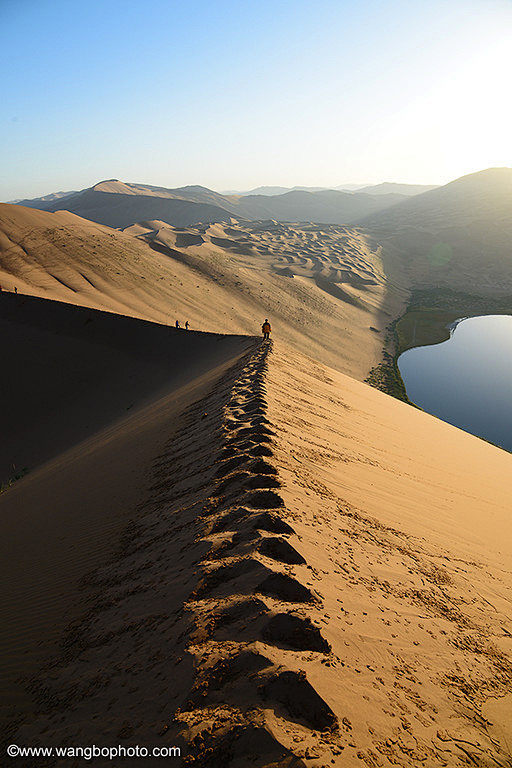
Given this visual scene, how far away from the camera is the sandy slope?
2.47 metres

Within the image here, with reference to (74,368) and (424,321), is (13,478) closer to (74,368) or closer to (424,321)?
(74,368)

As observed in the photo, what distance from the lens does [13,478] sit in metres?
10.5

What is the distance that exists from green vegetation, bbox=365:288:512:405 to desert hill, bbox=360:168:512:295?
519 centimetres

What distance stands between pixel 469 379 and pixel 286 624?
89.8ft

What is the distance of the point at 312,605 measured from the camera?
10.6 ft

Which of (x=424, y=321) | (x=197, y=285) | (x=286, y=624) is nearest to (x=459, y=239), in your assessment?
(x=424, y=321)

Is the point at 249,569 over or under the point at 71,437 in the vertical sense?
over

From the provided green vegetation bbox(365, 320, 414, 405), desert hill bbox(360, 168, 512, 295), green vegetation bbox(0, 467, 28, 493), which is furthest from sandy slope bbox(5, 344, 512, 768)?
desert hill bbox(360, 168, 512, 295)

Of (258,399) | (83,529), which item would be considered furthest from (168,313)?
(83,529)

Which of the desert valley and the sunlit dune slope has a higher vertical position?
the sunlit dune slope

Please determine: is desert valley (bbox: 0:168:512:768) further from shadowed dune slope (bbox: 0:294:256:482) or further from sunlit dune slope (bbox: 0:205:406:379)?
sunlit dune slope (bbox: 0:205:406:379)

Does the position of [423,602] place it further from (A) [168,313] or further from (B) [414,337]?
(B) [414,337]

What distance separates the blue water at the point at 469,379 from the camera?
68.7 ft

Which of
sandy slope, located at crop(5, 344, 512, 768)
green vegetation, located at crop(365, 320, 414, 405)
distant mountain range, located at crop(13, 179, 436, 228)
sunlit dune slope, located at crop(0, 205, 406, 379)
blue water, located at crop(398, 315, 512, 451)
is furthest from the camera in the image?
distant mountain range, located at crop(13, 179, 436, 228)
